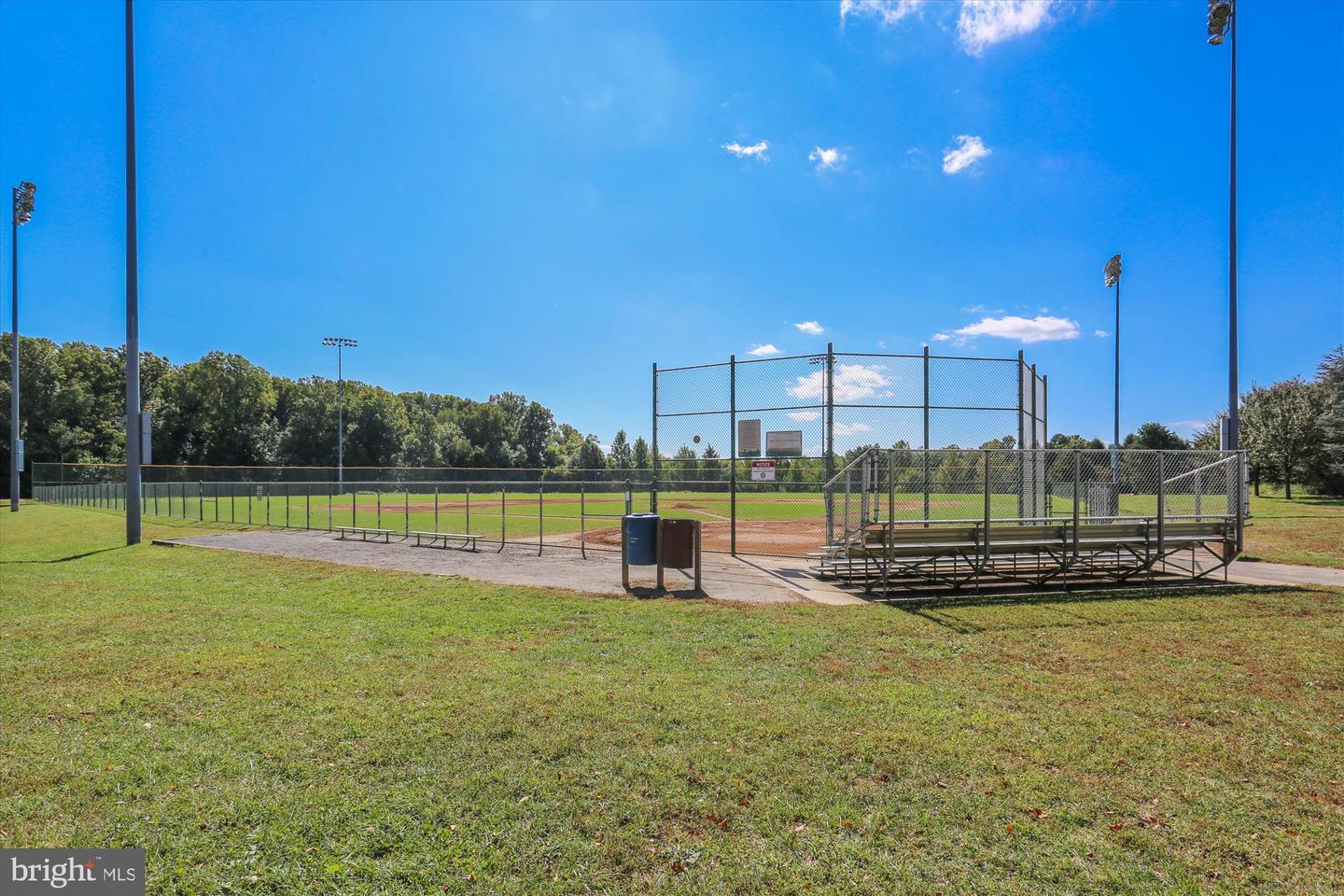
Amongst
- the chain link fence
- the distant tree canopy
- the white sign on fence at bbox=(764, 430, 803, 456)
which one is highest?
the distant tree canopy

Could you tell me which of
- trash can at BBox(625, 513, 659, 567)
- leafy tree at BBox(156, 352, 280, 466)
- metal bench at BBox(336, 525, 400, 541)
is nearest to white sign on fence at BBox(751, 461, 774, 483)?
trash can at BBox(625, 513, 659, 567)

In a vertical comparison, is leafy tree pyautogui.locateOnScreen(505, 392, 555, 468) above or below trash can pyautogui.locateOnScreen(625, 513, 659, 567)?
above

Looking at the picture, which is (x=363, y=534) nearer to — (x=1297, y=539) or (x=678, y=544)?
(x=678, y=544)

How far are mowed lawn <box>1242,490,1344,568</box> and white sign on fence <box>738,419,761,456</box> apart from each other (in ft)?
35.2

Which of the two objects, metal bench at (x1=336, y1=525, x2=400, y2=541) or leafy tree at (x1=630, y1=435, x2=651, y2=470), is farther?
leafy tree at (x1=630, y1=435, x2=651, y2=470)

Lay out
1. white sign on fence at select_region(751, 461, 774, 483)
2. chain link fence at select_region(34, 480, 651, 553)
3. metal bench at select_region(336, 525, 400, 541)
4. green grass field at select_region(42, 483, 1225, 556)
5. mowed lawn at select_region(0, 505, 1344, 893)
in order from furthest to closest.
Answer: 1. chain link fence at select_region(34, 480, 651, 553)
2. metal bench at select_region(336, 525, 400, 541)
3. green grass field at select_region(42, 483, 1225, 556)
4. white sign on fence at select_region(751, 461, 774, 483)
5. mowed lawn at select_region(0, 505, 1344, 893)

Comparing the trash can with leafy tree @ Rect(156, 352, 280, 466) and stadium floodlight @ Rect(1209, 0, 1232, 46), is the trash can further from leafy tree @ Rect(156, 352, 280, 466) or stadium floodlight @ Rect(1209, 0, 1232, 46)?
leafy tree @ Rect(156, 352, 280, 466)

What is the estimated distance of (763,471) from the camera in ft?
42.4

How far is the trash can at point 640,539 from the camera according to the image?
414 inches

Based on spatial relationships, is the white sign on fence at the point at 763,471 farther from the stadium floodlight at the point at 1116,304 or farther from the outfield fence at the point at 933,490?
the stadium floodlight at the point at 1116,304

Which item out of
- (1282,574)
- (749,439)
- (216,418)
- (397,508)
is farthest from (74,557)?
(216,418)

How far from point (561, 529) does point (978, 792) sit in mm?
18604

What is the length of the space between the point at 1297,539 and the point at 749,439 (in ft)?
47.6

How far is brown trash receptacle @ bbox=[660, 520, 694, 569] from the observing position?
33.1 ft
